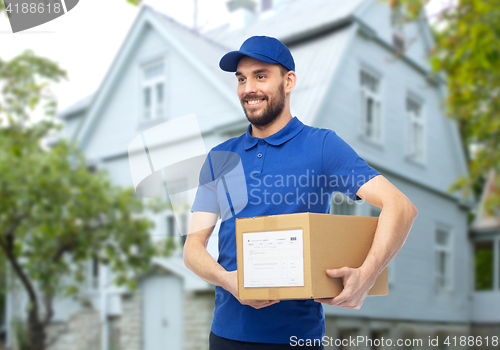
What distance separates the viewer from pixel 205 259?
1.43 m

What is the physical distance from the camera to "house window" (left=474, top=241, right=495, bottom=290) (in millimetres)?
12758

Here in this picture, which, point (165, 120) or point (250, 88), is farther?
point (165, 120)

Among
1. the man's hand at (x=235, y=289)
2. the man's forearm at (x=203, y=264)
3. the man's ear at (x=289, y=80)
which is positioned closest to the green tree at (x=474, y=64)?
the man's ear at (x=289, y=80)

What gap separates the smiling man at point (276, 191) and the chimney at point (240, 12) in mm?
3380

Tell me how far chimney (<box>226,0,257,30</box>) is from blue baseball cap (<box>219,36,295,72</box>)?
11.0 ft

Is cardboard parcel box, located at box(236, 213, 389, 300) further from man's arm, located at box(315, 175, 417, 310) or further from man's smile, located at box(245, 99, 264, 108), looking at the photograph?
man's smile, located at box(245, 99, 264, 108)

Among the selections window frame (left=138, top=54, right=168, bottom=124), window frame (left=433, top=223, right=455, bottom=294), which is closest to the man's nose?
window frame (left=138, top=54, right=168, bottom=124)

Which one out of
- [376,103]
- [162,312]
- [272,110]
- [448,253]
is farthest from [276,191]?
[448,253]

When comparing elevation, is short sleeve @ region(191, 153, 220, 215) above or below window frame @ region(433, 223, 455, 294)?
above

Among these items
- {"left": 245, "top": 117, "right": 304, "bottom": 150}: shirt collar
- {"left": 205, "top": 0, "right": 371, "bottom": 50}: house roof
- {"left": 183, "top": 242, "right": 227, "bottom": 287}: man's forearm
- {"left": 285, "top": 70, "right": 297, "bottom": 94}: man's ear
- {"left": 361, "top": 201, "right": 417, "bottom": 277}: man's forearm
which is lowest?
{"left": 183, "top": 242, "right": 227, "bottom": 287}: man's forearm

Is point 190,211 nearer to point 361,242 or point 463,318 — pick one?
point 361,242

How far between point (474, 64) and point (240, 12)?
3.45 metres

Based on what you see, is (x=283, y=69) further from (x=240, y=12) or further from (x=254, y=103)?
(x=240, y=12)

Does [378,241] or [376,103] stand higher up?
[376,103]
